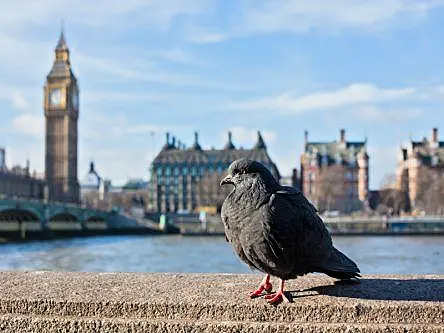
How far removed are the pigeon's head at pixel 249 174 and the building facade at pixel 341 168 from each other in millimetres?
82088

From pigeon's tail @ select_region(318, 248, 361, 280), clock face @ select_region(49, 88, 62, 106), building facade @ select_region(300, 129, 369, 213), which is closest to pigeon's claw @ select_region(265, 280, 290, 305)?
pigeon's tail @ select_region(318, 248, 361, 280)

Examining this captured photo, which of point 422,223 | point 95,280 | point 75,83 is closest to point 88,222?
point 422,223

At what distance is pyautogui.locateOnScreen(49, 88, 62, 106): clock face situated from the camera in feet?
327

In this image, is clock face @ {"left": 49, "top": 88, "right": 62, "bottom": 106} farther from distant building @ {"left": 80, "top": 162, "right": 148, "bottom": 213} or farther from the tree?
the tree

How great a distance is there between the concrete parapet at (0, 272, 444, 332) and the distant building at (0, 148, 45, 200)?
7881 centimetres

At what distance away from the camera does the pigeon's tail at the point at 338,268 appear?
3520 mm

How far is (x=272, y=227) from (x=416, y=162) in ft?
262

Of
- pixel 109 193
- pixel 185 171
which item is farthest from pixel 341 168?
pixel 109 193

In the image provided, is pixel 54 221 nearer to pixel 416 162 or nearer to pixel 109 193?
pixel 416 162

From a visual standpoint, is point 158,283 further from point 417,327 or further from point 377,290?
point 417,327

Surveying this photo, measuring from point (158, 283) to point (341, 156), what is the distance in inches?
3339

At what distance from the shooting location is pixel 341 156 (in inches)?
3447

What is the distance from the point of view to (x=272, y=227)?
10.9 feet

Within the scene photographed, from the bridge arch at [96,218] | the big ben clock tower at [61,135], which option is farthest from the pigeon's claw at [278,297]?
the big ben clock tower at [61,135]
